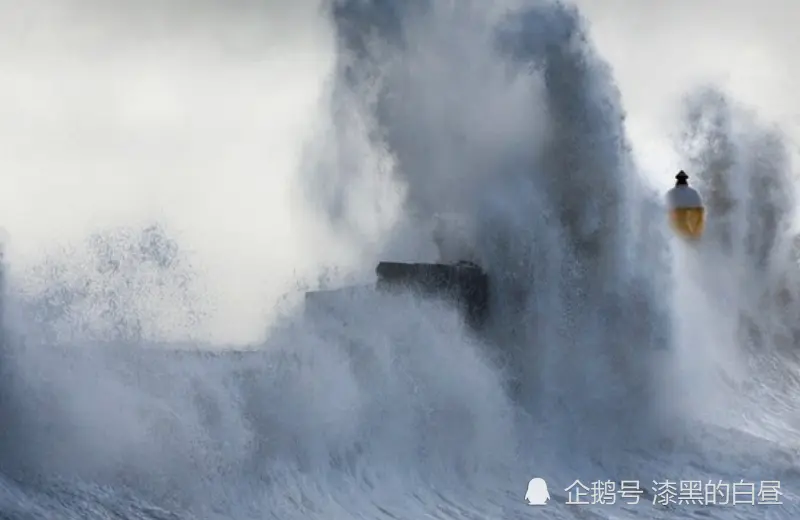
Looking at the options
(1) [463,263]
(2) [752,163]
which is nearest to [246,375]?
(1) [463,263]

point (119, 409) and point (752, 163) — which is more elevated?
point (752, 163)

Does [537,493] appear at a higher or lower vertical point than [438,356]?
lower

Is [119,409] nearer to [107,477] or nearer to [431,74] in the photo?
[107,477]

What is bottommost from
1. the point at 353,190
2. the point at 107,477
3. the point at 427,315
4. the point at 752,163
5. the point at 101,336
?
the point at 107,477

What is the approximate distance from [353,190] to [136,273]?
4620 mm

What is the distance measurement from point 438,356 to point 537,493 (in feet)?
6.61

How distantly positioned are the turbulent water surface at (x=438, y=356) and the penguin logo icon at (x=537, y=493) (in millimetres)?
168

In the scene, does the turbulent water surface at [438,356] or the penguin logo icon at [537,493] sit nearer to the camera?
the turbulent water surface at [438,356]

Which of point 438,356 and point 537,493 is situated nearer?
point 537,493

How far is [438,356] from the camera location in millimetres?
14258

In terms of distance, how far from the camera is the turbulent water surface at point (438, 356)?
11016 mm

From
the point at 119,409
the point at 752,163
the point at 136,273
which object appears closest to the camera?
the point at 119,409

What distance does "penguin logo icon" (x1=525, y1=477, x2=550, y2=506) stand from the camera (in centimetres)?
1248

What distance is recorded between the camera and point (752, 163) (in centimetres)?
2486
